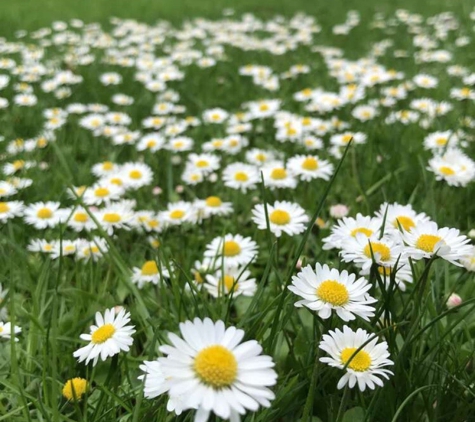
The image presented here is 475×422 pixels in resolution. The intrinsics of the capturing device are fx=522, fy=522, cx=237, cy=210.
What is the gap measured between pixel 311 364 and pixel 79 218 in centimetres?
96

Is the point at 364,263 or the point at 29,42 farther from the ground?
the point at 29,42

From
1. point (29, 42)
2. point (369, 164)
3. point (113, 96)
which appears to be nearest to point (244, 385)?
point (369, 164)

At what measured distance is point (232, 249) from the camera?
1503mm

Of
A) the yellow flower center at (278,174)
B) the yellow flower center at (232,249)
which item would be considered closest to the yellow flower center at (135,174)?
the yellow flower center at (278,174)

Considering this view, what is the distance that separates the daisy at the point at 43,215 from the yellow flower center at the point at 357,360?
1159mm

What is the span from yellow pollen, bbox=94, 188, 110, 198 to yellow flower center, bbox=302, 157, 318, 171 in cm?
71

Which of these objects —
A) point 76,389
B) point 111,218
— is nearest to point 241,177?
point 111,218

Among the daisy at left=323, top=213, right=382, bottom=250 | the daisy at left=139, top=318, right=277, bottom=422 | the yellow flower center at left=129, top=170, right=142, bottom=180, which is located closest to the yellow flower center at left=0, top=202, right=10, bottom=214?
the yellow flower center at left=129, top=170, right=142, bottom=180

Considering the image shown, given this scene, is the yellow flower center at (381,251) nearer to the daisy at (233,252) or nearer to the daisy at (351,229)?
the daisy at (351,229)

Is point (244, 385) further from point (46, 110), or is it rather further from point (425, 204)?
point (46, 110)

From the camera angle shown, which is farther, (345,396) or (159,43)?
(159,43)

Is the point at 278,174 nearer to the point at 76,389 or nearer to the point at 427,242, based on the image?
the point at 427,242

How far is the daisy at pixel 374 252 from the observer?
0.98 metres

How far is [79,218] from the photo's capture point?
1.65 m
